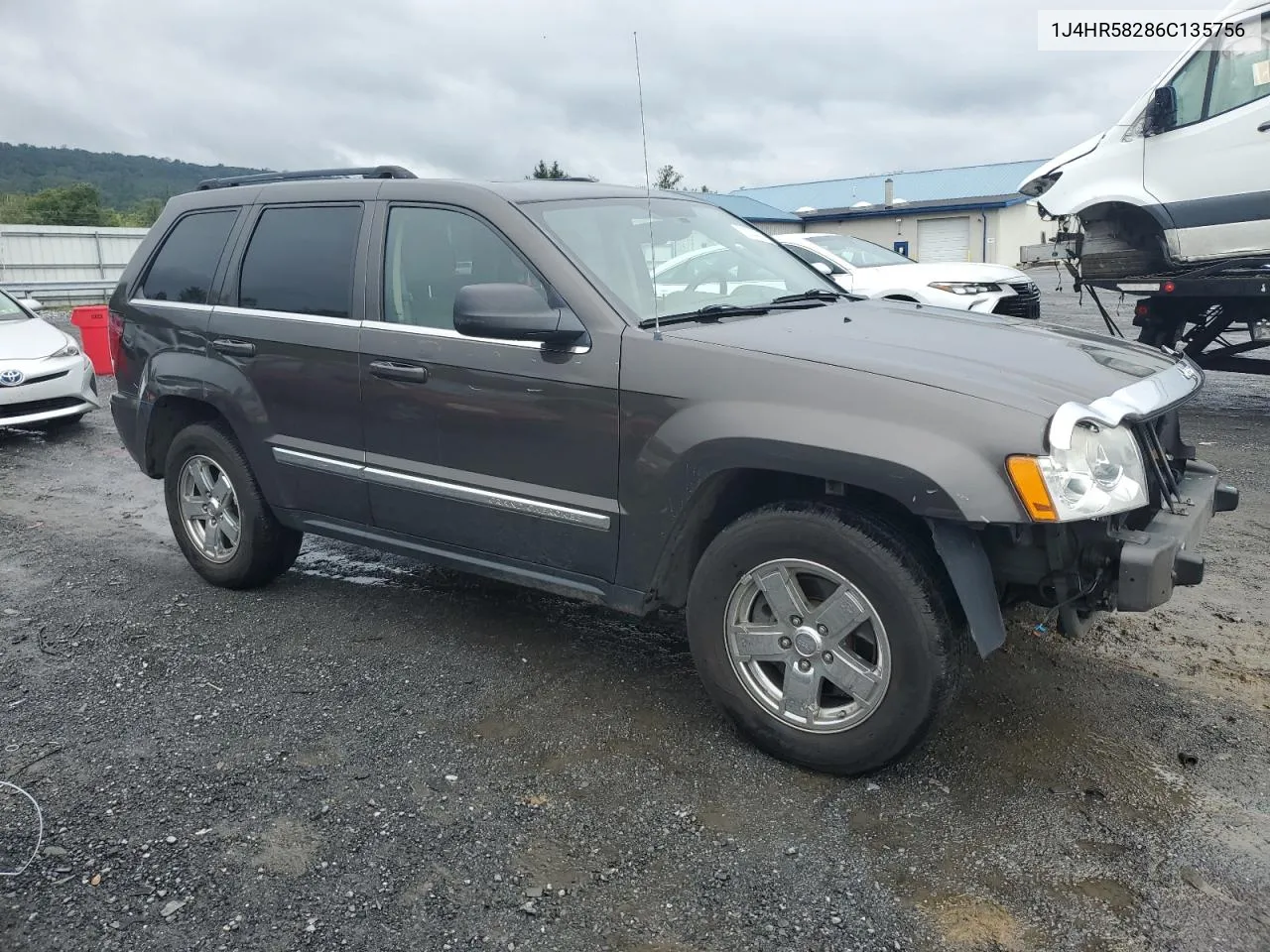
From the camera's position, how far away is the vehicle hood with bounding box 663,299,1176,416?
2990 millimetres

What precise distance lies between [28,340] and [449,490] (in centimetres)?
729

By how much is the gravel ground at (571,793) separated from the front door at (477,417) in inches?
24.2

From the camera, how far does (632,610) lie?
3.60m

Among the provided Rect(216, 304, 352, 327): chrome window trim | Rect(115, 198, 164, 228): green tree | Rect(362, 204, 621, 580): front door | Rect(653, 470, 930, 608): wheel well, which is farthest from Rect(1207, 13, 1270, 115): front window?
Rect(115, 198, 164, 228): green tree

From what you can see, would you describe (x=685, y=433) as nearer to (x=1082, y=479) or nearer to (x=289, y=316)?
(x=1082, y=479)

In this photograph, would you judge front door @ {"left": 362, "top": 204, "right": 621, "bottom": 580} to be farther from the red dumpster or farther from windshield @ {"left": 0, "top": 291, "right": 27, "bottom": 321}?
the red dumpster

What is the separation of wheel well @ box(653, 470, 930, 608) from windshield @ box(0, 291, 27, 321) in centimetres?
903

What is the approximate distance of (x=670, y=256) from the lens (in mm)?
4047

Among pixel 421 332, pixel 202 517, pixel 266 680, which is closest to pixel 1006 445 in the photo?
pixel 421 332

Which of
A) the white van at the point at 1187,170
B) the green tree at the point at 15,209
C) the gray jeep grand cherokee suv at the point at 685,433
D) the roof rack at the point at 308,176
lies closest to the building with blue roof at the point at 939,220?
the green tree at the point at 15,209

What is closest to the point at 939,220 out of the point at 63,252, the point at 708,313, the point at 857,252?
the point at 63,252

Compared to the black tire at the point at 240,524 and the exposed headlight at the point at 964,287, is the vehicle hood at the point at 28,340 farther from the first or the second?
the exposed headlight at the point at 964,287

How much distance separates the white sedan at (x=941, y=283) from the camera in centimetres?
1035

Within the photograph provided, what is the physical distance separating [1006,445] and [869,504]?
0.49 meters
